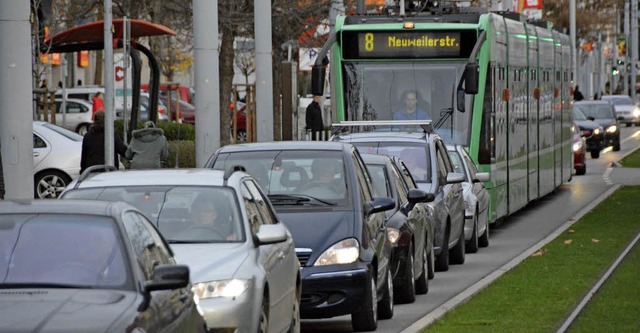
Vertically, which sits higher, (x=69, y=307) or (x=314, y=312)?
(x=69, y=307)

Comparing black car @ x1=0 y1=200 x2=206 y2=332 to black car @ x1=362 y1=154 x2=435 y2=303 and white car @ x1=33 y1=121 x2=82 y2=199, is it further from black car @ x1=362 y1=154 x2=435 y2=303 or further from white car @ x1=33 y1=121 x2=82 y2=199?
white car @ x1=33 y1=121 x2=82 y2=199

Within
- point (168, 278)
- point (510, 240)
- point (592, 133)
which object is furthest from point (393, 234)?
point (592, 133)

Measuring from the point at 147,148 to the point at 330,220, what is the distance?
9768 mm

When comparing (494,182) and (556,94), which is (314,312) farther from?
(556,94)

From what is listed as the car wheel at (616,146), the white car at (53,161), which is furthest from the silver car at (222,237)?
the car wheel at (616,146)

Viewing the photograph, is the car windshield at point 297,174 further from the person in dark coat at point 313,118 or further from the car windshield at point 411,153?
the person in dark coat at point 313,118

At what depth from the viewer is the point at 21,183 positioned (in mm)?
15953

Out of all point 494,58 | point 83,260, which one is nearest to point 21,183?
point 83,260

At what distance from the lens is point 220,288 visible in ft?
32.2

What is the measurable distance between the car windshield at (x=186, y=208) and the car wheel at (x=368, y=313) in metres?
2.33

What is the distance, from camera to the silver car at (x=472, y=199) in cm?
2119

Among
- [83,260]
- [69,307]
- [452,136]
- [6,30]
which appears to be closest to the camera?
[69,307]

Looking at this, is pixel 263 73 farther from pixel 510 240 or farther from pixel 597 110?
pixel 597 110

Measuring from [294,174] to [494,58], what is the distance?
10277 millimetres
